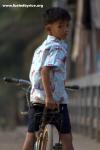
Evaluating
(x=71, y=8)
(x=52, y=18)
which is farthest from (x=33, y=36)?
(x=52, y=18)

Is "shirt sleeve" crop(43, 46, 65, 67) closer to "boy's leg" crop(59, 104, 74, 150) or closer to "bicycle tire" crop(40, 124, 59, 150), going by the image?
"boy's leg" crop(59, 104, 74, 150)

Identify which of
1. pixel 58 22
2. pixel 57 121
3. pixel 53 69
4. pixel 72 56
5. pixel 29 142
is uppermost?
pixel 72 56

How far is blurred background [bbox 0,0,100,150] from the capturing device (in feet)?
55.0

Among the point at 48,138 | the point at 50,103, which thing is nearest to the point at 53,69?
the point at 50,103

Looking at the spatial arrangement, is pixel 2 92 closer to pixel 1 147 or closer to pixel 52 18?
pixel 1 147

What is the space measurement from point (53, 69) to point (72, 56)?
17306 mm

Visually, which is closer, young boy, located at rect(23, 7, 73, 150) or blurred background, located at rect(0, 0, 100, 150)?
young boy, located at rect(23, 7, 73, 150)

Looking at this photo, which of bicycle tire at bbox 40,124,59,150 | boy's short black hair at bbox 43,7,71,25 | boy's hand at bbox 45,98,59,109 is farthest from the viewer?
boy's short black hair at bbox 43,7,71,25

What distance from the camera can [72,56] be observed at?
25.0 m

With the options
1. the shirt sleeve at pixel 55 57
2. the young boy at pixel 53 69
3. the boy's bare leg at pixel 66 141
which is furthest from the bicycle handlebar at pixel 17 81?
the boy's bare leg at pixel 66 141

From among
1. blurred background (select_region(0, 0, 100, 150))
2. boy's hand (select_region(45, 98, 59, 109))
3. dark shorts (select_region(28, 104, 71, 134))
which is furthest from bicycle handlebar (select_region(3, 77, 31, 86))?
blurred background (select_region(0, 0, 100, 150))

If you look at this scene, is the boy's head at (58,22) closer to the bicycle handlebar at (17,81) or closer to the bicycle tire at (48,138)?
the bicycle handlebar at (17,81)

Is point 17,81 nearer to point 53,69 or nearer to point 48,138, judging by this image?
point 53,69

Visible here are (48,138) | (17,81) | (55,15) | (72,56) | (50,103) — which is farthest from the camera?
(72,56)
